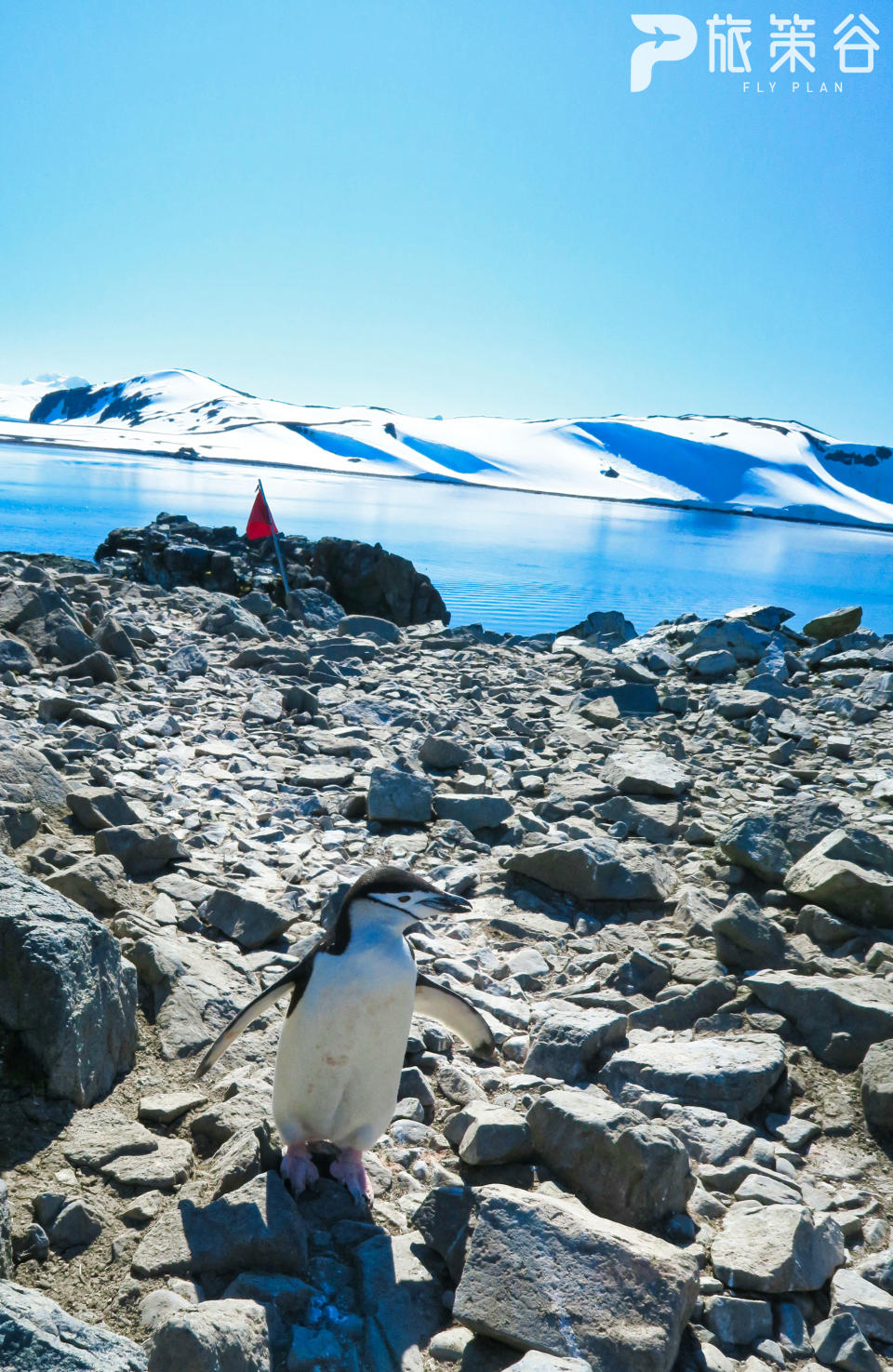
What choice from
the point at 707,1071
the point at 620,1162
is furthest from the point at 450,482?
the point at 620,1162

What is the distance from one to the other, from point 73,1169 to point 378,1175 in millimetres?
741

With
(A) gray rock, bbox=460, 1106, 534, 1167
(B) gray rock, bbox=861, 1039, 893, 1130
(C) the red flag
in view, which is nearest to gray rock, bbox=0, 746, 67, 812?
(A) gray rock, bbox=460, 1106, 534, 1167

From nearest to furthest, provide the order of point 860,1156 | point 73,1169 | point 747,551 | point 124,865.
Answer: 1. point 73,1169
2. point 860,1156
3. point 124,865
4. point 747,551

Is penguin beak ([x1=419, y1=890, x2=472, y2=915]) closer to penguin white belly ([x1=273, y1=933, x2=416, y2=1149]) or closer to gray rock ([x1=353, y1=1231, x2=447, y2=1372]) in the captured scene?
penguin white belly ([x1=273, y1=933, x2=416, y2=1149])

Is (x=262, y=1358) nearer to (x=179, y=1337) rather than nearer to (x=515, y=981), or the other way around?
(x=179, y=1337)

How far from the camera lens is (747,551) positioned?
45188 millimetres

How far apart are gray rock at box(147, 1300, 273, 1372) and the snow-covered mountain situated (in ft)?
328

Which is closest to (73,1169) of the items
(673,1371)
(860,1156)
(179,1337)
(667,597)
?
(179,1337)

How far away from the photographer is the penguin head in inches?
89.5

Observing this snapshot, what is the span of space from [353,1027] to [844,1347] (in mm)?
1209

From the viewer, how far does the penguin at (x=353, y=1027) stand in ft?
7.42

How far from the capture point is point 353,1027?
2264mm

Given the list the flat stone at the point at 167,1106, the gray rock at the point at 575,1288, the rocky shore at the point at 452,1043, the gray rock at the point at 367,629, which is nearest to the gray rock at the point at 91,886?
the rocky shore at the point at 452,1043

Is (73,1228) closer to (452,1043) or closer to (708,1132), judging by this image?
(452,1043)
